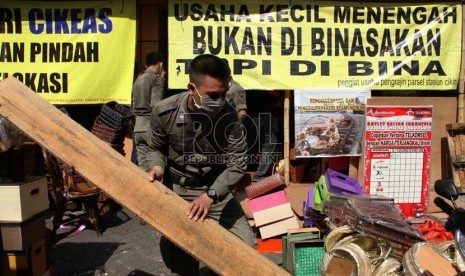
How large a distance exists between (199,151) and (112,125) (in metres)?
3.21

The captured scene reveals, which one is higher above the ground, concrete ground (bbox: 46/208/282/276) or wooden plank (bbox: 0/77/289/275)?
wooden plank (bbox: 0/77/289/275)

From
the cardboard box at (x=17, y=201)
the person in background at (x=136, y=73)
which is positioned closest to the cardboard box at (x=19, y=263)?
the cardboard box at (x=17, y=201)

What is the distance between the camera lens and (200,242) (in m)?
2.70

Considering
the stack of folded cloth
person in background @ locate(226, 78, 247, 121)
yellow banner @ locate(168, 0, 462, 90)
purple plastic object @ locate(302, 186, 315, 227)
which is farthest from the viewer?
the stack of folded cloth

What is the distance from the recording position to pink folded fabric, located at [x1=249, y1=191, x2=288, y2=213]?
5.54 meters

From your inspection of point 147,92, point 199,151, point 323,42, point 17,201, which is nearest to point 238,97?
point 147,92

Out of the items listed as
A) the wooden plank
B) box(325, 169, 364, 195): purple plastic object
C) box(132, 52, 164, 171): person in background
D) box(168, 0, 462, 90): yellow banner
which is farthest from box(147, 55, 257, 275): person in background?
box(168, 0, 462, 90): yellow banner

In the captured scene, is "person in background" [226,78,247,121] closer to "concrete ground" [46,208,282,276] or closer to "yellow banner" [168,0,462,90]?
"yellow banner" [168,0,462,90]

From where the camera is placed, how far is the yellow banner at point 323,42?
19.7ft

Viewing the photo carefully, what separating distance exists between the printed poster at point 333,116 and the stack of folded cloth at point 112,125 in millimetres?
2435

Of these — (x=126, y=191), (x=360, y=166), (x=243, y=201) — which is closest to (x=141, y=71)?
(x=243, y=201)

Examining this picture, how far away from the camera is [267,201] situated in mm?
5578

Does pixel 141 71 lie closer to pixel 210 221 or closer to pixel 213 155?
pixel 213 155

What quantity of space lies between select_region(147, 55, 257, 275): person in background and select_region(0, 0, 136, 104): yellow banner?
3.16 meters
